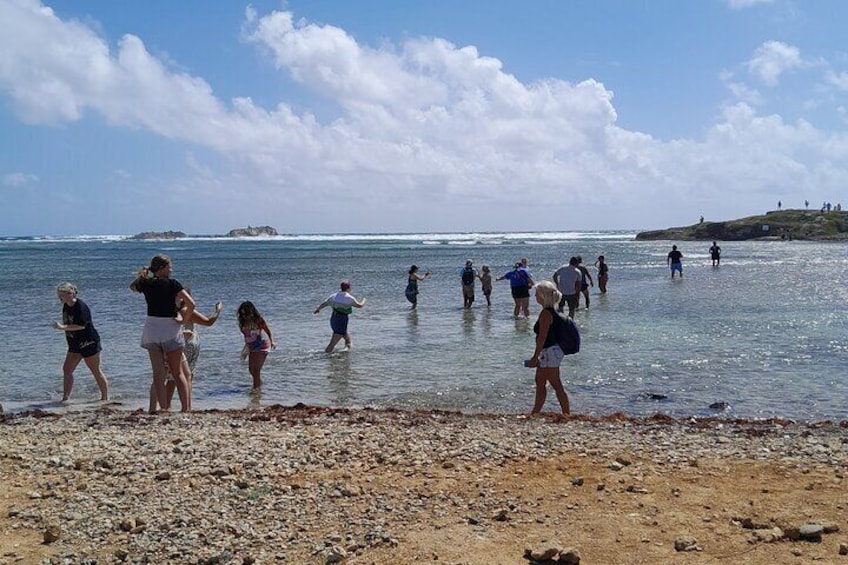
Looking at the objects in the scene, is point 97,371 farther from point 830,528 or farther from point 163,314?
point 830,528

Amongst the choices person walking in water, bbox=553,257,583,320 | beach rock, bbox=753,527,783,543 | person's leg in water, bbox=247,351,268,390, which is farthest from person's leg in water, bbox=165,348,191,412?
person walking in water, bbox=553,257,583,320

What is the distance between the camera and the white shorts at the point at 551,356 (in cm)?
904

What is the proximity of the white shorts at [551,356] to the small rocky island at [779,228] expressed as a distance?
88.6m

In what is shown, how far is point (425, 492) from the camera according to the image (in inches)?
242

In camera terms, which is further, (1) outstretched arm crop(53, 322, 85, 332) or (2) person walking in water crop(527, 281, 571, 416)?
(1) outstretched arm crop(53, 322, 85, 332)

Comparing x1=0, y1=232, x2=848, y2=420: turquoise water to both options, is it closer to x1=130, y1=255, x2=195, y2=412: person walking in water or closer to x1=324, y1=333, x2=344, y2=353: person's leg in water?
x1=324, y1=333, x2=344, y2=353: person's leg in water

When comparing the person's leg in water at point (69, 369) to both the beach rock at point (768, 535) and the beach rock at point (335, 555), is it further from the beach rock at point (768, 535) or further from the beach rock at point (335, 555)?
the beach rock at point (768, 535)

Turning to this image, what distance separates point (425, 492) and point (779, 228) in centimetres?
10439

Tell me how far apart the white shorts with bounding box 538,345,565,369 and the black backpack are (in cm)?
7

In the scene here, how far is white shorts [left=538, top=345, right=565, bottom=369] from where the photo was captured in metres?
9.04

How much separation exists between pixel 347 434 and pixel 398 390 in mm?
4020

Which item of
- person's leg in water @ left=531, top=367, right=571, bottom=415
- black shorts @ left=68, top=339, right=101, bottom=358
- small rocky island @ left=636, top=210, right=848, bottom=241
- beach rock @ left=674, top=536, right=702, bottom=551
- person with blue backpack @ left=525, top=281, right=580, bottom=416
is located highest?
small rocky island @ left=636, top=210, right=848, bottom=241

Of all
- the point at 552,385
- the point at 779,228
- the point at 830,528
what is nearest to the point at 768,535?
the point at 830,528

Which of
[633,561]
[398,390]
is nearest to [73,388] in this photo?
[398,390]
